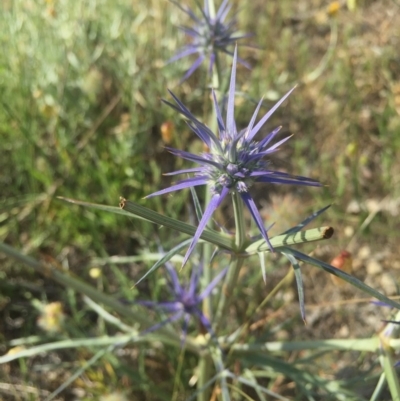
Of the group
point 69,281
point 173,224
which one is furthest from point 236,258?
point 69,281

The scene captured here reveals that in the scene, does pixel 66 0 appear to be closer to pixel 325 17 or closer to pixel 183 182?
pixel 325 17

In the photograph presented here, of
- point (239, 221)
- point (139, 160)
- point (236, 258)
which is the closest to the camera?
point (239, 221)

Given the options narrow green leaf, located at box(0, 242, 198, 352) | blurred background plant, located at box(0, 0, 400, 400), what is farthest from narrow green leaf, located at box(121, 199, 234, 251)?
blurred background plant, located at box(0, 0, 400, 400)

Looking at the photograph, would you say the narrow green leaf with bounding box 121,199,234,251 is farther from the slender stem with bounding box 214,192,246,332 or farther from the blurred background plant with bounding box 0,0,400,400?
the blurred background plant with bounding box 0,0,400,400

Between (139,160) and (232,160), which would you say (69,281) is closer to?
(232,160)

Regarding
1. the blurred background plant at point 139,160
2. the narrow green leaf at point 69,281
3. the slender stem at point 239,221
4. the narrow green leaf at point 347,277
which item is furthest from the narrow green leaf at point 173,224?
the blurred background plant at point 139,160

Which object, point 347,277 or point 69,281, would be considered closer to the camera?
point 347,277

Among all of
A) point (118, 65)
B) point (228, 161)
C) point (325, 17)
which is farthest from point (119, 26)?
point (228, 161)

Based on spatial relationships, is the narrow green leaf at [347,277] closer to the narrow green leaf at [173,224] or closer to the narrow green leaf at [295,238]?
the narrow green leaf at [295,238]
